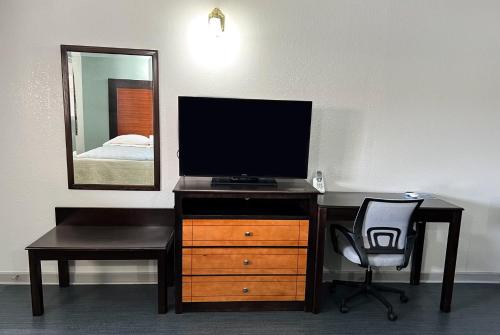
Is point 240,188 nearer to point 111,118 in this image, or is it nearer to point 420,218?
point 111,118

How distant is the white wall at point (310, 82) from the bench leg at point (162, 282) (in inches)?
22.0

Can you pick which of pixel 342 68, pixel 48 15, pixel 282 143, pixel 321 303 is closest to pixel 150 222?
pixel 282 143

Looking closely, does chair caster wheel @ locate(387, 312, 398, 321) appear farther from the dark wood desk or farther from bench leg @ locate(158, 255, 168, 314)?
bench leg @ locate(158, 255, 168, 314)

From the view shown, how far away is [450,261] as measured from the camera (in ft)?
8.16

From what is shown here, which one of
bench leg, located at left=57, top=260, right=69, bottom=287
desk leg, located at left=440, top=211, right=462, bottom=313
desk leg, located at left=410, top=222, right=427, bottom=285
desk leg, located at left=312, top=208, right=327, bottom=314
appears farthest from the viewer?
desk leg, located at left=410, top=222, right=427, bottom=285

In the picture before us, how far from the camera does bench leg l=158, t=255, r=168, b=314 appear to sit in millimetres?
2281

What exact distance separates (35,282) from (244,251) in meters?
1.45

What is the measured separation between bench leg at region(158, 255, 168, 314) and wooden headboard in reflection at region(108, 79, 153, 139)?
1.00 m

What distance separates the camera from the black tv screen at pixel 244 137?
7.97 ft

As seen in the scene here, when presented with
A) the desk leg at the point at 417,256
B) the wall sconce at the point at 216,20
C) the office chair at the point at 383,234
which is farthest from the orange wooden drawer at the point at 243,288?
the wall sconce at the point at 216,20

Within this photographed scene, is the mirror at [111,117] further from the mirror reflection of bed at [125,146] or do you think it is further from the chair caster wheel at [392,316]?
the chair caster wheel at [392,316]

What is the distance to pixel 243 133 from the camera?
2467mm

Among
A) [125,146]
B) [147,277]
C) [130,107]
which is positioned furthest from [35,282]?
[130,107]

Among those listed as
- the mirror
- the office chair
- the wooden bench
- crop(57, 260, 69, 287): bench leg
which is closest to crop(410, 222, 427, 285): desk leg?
the office chair
